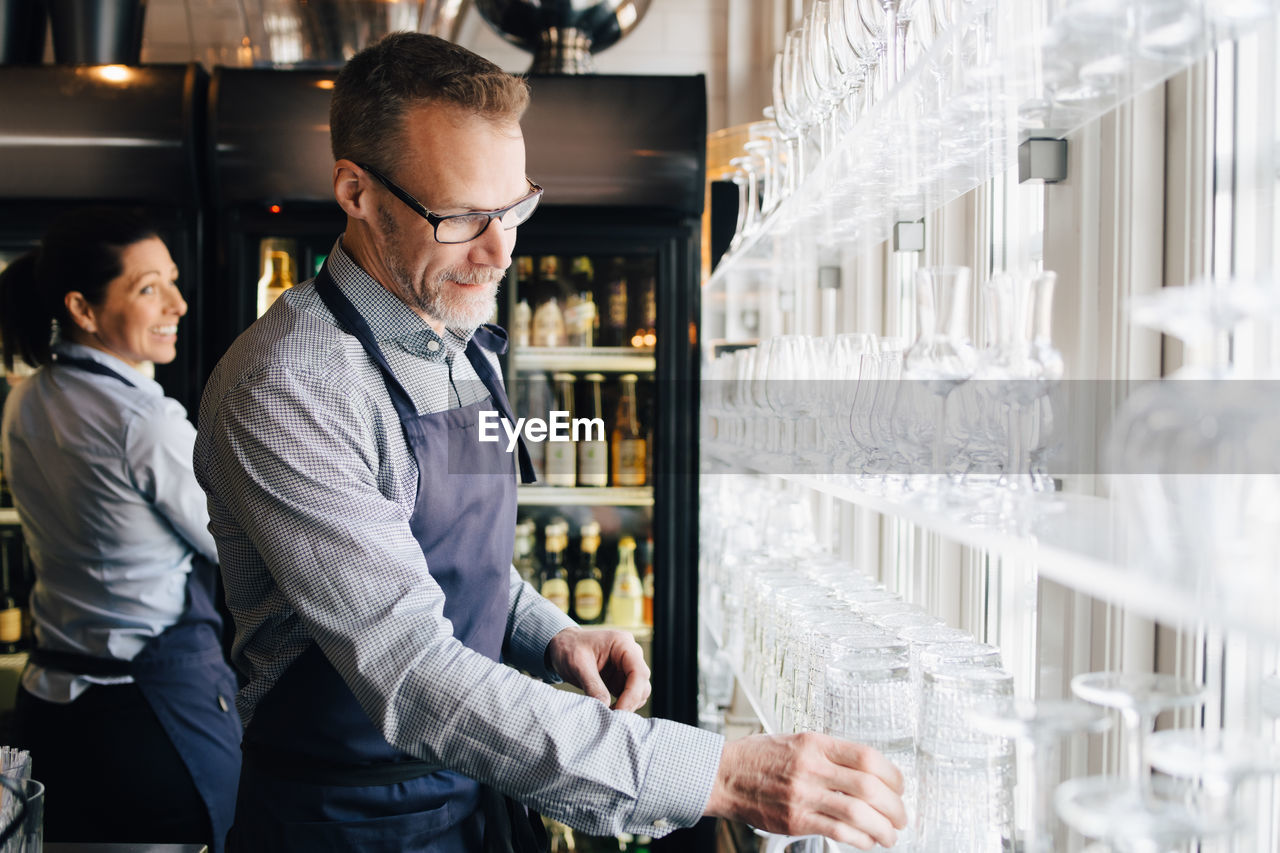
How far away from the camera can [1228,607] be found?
0.60m

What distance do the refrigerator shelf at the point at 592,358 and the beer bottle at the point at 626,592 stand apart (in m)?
0.54

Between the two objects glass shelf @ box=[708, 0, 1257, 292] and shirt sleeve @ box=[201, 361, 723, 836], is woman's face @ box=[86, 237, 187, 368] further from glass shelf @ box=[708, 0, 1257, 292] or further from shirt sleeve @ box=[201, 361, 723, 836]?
glass shelf @ box=[708, 0, 1257, 292]

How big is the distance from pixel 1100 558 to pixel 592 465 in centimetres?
234

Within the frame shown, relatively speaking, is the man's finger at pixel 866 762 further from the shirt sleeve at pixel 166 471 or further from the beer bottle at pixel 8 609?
the beer bottle at pixel 8 609

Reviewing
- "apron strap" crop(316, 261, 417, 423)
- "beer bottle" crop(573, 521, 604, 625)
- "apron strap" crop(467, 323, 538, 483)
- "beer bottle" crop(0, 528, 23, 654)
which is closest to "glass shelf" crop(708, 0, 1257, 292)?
"apron strap" crop(467, 323, 538, 483)

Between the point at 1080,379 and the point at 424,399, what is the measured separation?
3.13 ft

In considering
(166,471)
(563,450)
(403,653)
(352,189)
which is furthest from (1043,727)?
(563,450)

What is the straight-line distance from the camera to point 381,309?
1536 millimetres

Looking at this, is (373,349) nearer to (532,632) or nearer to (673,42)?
(532,632)

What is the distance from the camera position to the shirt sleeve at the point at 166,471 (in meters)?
2.45

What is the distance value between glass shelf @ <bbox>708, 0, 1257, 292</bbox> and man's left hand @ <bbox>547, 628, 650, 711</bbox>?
82 centimetres

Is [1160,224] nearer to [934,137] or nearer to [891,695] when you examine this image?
[934,137]

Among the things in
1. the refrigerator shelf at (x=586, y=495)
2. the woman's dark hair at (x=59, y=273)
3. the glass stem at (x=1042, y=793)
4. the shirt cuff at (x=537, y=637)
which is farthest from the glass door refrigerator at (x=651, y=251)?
the glass stem at (x=1042, y=793)

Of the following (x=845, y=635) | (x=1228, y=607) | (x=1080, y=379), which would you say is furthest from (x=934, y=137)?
(x=1228, y=607)
